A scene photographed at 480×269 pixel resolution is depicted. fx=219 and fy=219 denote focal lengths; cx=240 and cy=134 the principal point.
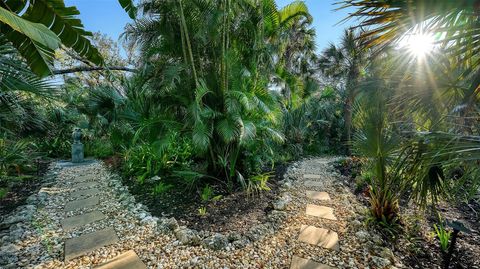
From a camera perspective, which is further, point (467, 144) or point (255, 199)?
point (255, 199)

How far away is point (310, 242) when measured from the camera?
2.78 meters

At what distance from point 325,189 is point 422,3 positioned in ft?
13.8

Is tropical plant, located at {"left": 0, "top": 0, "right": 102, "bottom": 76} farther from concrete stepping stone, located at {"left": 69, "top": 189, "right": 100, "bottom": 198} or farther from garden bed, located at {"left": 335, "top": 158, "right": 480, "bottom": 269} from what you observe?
garden bed, located at {"left": 335, "top": 158, "right": 480, "bottom": 269}

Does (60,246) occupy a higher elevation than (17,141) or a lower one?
lower

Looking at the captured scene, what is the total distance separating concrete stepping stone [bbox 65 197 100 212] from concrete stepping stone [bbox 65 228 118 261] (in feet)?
3.63

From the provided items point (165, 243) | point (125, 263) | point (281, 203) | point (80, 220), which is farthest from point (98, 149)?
point (281, 203)

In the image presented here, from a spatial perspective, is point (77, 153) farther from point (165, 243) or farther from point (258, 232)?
point (258, 232)

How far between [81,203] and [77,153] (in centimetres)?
428

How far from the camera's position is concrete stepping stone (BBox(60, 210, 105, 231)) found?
3103mm

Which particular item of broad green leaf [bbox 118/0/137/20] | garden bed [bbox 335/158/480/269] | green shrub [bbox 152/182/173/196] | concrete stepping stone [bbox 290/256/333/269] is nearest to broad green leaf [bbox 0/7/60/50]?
broad green leaf [bbox 118/0/137/20]

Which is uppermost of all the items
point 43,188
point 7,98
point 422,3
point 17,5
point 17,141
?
point 17,5

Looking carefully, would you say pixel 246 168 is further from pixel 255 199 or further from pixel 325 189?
pixel 325 189

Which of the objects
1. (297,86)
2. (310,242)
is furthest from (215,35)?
(310,242)

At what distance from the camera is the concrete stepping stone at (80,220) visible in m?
3.10
